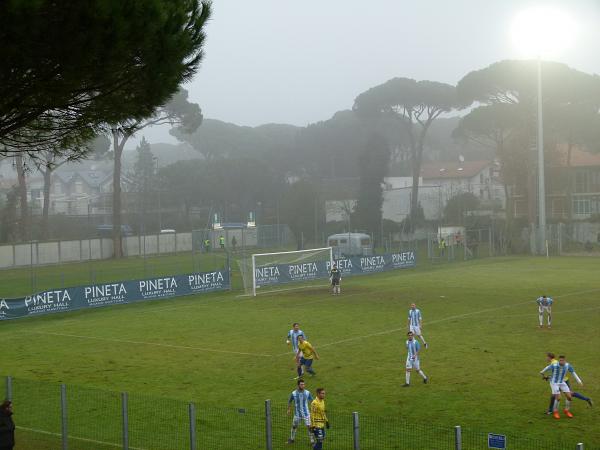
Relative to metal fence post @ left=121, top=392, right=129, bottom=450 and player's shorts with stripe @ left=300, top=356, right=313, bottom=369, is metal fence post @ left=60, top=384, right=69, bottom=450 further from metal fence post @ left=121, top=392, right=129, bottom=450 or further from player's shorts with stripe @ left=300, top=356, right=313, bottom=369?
player's shorts with stripe @ left=300, top=356, right=313, bottom=369

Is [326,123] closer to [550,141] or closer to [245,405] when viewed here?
[550,141]

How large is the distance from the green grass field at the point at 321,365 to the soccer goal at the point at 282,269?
7.42 ft

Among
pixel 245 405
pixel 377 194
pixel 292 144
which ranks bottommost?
pixel 245 405

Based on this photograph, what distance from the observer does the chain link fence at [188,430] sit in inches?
664

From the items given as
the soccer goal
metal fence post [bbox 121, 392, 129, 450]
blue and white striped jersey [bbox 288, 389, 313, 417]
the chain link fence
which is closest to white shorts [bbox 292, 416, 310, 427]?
blue and white striped jersey [bbox 288, 389, 313, 417]

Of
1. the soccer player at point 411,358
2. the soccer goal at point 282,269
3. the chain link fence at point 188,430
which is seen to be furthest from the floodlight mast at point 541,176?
the chain link fence at point 188,430

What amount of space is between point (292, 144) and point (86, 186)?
36146 millimetres

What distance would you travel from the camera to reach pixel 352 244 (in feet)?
237

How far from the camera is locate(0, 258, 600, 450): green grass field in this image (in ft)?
59.9

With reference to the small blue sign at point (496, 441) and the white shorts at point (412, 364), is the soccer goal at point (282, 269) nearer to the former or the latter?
the white shorts at point (412, 364)

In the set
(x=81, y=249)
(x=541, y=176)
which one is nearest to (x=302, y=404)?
(x=81, y=249)

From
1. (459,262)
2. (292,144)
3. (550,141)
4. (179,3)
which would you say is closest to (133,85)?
(179,3)

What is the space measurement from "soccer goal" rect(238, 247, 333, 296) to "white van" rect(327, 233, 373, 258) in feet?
50.7

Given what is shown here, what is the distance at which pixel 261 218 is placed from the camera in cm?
9375
